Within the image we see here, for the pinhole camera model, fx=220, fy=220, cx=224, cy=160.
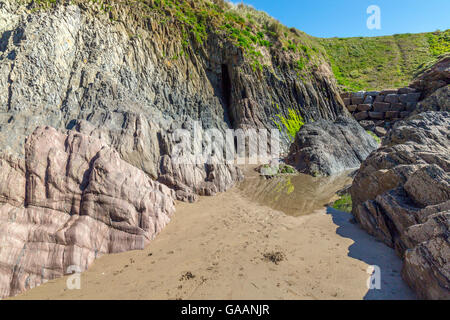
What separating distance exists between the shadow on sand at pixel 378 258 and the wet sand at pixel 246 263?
0.02m

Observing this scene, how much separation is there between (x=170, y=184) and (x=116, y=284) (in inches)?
184

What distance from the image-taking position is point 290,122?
20.9m

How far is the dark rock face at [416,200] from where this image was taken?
3.67 m

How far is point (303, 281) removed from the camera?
13.8 ft

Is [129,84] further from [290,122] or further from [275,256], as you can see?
[290,122]

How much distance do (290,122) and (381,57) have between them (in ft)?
98.6

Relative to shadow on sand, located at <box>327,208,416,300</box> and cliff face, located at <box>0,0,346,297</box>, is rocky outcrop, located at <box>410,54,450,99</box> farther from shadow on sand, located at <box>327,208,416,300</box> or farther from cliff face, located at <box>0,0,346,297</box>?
shadow on sand, located at <box>327,208,416,300</box>

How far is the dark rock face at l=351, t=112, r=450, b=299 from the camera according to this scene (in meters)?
3.67

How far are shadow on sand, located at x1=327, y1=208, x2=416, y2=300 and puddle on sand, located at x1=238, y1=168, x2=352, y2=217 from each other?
1.54m

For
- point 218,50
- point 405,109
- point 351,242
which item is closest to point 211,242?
point 351,242

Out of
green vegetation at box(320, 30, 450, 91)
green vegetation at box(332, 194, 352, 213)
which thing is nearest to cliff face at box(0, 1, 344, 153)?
green vegetation at box(332, 194, 352, 213)

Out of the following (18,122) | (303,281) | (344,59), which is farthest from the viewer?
(344,59)

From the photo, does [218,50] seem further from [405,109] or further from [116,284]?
[405,109]

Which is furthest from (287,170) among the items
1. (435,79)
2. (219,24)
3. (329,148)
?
(435,79)
